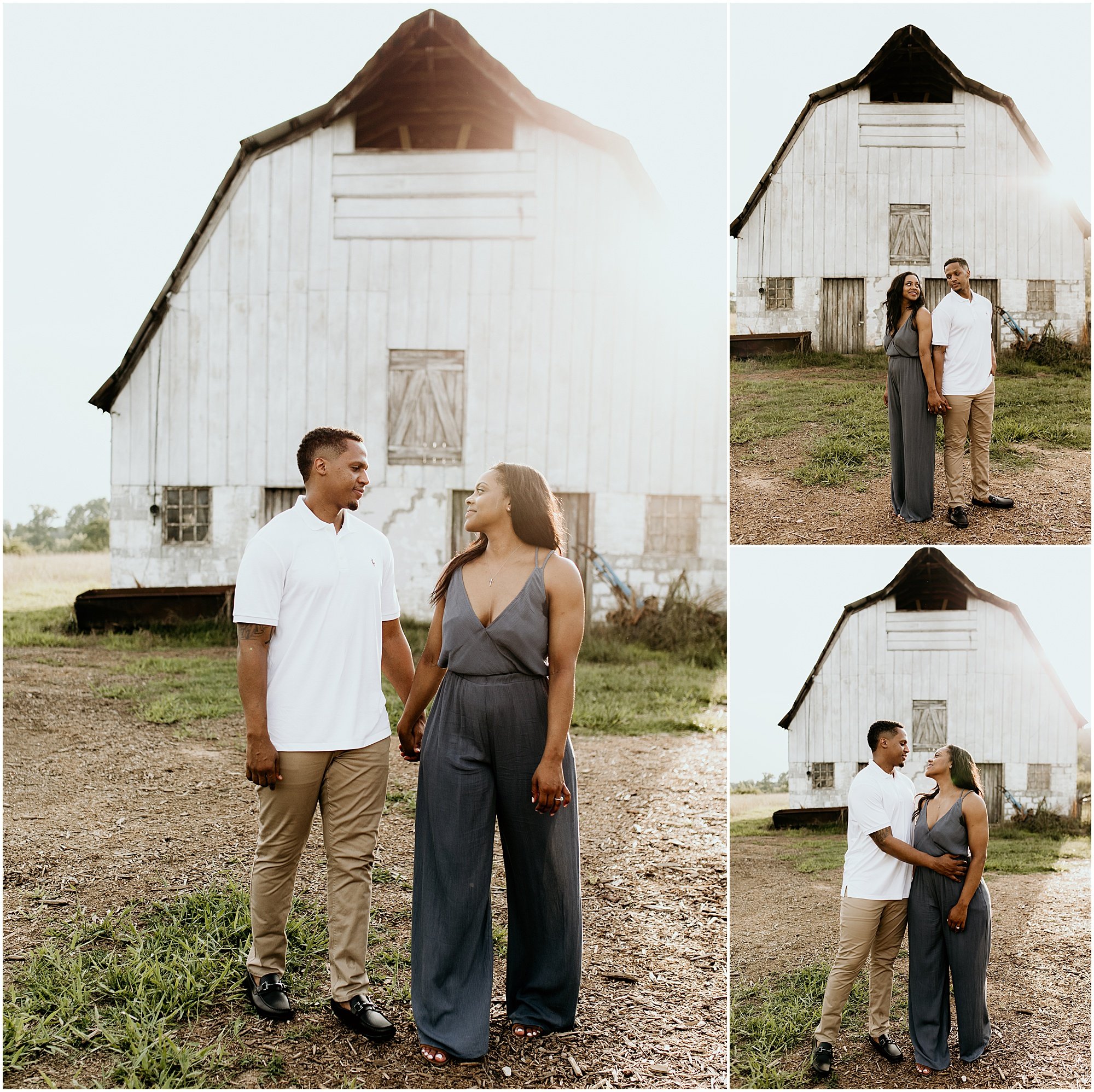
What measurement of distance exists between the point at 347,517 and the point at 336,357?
7.28 metres

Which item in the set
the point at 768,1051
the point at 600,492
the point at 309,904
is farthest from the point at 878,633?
the point at 600,492

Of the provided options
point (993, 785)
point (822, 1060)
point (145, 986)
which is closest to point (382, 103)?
point (993, 785)

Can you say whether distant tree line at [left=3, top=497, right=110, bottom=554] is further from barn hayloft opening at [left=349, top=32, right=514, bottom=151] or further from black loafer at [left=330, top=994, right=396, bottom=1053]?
black loafer at [left=330, top=994, right=396, bottom=1053]

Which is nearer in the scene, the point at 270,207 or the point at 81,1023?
the point at 81,1023

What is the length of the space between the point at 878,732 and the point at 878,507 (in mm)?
1024

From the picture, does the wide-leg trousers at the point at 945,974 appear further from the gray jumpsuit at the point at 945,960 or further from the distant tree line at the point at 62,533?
the distant tree line at the point at 62,533

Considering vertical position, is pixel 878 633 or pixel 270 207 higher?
pixel 270 207

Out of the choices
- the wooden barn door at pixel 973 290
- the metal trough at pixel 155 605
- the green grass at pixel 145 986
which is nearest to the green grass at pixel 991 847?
the green grass at pixel 145 986

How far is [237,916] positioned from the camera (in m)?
4.23

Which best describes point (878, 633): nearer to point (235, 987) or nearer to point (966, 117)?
point (966, 117)

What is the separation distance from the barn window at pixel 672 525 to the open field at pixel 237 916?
111 inches

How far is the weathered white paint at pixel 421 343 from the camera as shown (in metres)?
10.2

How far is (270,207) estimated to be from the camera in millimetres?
10305

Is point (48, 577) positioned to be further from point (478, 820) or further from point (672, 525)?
point (478, 820)
